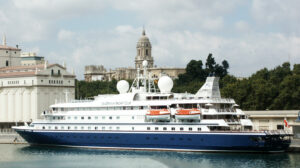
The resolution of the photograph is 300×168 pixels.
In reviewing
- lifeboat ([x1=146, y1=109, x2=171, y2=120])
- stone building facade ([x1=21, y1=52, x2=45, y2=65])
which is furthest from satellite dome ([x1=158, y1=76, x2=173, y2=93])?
stone building facade ([x1=21, y1=52, x2=45, y2=65])

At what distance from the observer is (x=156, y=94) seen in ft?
189

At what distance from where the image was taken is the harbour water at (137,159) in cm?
4641

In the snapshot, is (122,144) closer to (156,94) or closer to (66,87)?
(156,94)

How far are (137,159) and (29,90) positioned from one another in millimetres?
35539

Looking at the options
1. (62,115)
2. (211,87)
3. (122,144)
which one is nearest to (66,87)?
(62,115)

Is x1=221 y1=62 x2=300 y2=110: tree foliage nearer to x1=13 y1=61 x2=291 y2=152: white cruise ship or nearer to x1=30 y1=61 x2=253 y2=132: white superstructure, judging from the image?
x1=13 y1=61 x2=291 y2=152: white cruise ship

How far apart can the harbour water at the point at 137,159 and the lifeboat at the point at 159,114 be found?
347cm

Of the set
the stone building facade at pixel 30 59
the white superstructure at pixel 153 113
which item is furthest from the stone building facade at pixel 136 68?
the white superstructure at pixel 153 113

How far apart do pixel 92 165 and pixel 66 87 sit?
3948 cm

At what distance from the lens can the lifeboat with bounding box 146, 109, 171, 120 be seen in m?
55.0

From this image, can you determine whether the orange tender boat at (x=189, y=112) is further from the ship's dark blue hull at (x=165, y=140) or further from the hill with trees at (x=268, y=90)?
the hill with trees at (x=268, y=90)

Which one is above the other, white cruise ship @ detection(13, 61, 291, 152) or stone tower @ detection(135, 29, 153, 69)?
stone tower @ detection(135, 29, 153, 69)

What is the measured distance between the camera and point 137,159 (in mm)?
50062

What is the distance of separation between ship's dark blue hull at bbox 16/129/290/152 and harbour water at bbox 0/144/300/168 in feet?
2.81
